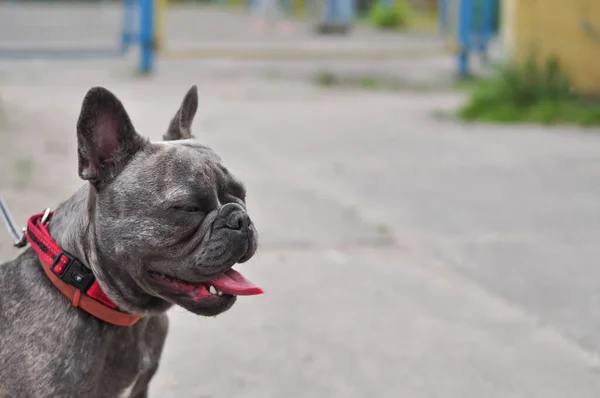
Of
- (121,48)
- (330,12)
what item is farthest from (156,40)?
(330,12)

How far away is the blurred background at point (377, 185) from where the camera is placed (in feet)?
14.5

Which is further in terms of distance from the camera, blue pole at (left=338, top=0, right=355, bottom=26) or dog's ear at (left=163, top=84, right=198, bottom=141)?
blue pole at (left=338, top=0, right=355, bottom=26)

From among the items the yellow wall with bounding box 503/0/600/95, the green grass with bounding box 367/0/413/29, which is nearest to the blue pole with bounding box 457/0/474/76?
the yellow wall with bounding box 503/0/600/95

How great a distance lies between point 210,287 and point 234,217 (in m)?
0.26

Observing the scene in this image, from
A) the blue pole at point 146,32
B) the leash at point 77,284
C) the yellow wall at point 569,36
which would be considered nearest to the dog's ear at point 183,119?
the leash at point 77,284

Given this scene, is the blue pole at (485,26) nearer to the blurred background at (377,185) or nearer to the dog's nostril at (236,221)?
the blurred background at (377,185)

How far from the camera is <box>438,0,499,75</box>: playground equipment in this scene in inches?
602

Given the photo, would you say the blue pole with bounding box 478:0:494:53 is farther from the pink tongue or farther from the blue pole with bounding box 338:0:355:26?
the pink tongue

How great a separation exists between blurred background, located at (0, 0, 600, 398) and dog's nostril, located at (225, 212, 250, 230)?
4.40 ft

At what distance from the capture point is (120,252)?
2885mm

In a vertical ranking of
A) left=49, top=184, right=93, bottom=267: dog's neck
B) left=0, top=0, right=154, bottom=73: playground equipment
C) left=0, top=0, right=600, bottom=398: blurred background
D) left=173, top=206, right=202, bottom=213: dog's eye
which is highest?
left=0, top=0, right=154, bottom=73: playground equipment

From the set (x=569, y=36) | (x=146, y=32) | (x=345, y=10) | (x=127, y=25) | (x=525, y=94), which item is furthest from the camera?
(x=345, y=10)

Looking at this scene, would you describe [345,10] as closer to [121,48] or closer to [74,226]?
[121,48]

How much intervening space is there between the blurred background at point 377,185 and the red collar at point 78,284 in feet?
3.64
